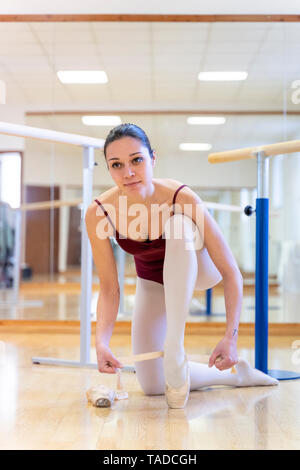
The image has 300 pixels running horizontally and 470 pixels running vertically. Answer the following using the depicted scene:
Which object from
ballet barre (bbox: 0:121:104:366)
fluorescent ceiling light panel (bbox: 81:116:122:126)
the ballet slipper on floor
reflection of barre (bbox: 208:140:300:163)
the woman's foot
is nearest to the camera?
the ballet slipper on floor

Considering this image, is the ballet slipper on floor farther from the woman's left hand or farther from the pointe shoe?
the woman's left hand

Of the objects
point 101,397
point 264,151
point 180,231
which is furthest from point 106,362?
point 264,151

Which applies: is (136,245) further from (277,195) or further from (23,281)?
(23,281)

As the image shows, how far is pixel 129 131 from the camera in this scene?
1.48 m

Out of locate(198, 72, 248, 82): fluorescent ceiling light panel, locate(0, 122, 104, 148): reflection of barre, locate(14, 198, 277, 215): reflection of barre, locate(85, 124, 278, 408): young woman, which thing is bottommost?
locate(85, 124, 278, 408): young woman

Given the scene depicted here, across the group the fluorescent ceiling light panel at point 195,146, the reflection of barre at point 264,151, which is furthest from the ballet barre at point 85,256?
the fluorescent ceiling light panel at point 195,146

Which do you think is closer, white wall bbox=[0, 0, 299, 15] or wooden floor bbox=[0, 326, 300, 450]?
wooden floor bbox=[0, 326, 300, 450]

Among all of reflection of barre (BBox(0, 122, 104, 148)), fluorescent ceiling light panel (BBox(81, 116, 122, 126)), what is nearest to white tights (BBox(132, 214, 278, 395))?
reflection of barre (BBox(0, 122, 104, 148))

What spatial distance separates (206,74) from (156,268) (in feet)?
6.66

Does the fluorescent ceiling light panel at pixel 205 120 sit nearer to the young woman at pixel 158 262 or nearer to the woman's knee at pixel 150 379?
the young woman at pixel 158 262

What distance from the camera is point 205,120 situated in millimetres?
3359

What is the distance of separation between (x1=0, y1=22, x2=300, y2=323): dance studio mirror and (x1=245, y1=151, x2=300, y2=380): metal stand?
129 centimetres

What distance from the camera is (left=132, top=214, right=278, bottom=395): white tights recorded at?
1.44 metres
